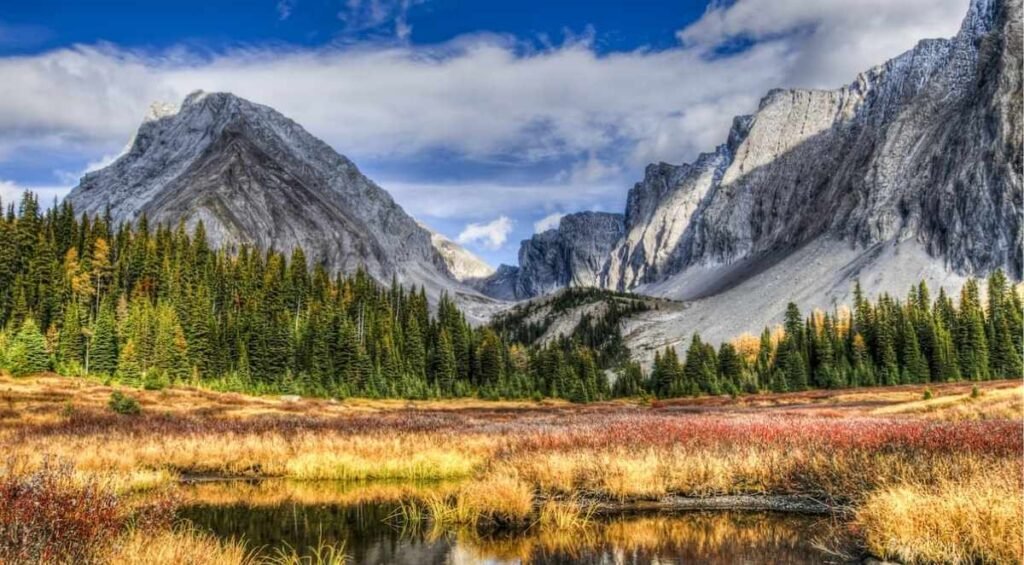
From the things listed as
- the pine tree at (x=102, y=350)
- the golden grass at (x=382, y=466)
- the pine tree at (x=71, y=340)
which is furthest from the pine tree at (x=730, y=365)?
the golden grass at (x=382, y=466)

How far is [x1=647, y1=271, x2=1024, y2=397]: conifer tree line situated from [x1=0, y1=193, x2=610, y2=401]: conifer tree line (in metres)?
17.1

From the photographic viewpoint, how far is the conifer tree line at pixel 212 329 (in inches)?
3492

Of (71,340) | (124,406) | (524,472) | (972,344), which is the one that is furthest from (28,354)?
(972,344)

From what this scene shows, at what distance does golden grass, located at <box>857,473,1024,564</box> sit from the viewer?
11586mm

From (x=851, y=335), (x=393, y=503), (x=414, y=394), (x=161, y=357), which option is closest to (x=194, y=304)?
(x=161, y=357)

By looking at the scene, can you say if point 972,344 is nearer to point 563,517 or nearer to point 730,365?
point 730,365

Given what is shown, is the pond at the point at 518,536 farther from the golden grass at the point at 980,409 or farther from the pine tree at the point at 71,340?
the pine tree at the point at 71,340

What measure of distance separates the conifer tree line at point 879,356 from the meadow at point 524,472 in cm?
8482

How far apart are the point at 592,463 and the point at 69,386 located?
61.0m

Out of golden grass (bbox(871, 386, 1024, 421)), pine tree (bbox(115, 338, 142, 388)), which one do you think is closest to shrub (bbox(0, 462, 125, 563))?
golden grass (bbox(871, 386, 1024, 421))

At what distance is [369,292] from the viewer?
488 feet

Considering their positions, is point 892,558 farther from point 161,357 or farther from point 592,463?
point 161,357

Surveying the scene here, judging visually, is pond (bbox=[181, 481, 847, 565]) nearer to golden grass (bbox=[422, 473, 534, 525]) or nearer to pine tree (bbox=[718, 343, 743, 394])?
golden grass (bbox=[422, 473, 534, 525])

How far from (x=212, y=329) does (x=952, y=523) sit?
4060 inches
